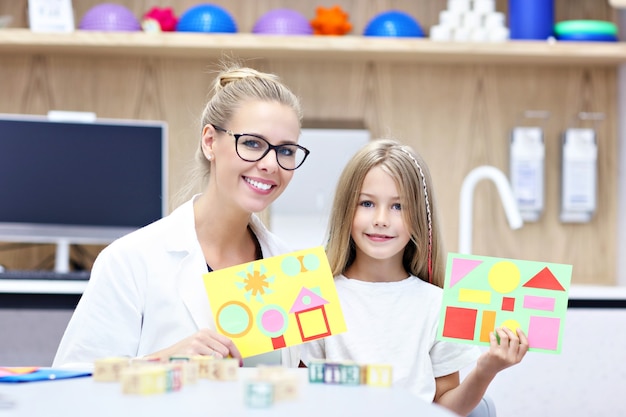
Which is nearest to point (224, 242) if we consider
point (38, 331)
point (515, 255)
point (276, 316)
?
point (276, 316)

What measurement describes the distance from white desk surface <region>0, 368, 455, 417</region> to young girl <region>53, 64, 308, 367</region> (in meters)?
0.52

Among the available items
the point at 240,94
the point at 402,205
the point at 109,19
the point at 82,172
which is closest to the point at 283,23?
the point at 109,19

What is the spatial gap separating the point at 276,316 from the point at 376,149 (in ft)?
1.55

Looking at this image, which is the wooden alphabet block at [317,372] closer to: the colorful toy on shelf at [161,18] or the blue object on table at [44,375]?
the blue object on table at [44,375]

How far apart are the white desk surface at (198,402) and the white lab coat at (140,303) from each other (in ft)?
1.68

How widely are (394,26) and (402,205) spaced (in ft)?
4.51

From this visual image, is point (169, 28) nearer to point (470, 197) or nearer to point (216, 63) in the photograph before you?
point (216, 63)

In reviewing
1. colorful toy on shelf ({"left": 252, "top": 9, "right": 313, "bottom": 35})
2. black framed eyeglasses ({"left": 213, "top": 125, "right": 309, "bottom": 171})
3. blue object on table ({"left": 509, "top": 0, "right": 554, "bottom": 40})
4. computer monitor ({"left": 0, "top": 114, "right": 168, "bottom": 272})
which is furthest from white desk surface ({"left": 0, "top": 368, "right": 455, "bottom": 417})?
blue object on table ({"left": 509, "top": 0, "right": 554, "bottom": 40})

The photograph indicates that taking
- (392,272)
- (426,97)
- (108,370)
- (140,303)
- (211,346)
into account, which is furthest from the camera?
(426,97)

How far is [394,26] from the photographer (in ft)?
9.45

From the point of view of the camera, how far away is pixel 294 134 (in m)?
1.65

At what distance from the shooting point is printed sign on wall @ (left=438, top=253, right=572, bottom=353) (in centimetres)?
137

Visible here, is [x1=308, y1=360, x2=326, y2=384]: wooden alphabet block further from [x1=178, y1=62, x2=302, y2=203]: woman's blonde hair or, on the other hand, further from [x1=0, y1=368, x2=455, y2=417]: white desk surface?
[x1=178, y1=62, x2=302, y2=203]: woman's blonde hair

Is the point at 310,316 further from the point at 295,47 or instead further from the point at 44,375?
the point at 295,47
